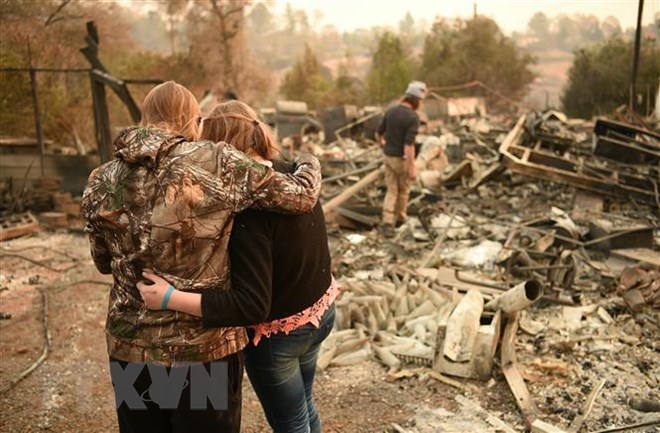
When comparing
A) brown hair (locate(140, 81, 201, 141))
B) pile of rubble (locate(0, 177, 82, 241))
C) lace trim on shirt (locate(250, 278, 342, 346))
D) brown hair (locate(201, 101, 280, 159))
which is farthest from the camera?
pile of rubble (locate(0, 177, 82, 241))

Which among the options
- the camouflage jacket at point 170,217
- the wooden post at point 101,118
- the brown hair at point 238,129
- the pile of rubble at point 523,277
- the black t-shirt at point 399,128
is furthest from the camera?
the wooden post at point 101,118

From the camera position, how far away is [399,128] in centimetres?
810

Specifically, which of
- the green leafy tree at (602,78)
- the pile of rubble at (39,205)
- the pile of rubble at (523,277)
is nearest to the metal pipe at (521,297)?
the pile of rubble at (523,277)

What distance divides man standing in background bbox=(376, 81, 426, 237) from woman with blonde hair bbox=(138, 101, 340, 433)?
5.95 meters

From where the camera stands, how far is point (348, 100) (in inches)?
1207

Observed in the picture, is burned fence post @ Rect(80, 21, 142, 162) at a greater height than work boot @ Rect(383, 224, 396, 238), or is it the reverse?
burned fence post @ Rect(80, 21, 142, 162)

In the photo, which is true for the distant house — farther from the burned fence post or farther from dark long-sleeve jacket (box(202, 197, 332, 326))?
dark long-sleeve jacket (box(202, 197, 332, 326))

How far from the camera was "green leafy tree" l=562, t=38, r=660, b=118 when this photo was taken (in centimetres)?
2303

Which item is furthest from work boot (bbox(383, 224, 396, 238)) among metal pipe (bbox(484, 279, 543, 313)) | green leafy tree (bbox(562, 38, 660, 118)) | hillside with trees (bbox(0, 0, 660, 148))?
green leafy tree (bbox(562, 38, 660, 118))

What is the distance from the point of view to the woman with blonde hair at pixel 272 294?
6.20ft

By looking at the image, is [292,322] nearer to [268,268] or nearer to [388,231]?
[268,268]

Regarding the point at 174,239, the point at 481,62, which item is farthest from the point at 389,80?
the point at 174,239

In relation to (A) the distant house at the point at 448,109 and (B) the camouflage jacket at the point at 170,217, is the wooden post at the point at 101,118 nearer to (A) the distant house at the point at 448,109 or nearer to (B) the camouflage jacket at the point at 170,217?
(B) the camouflage jacket at the point at 170,217

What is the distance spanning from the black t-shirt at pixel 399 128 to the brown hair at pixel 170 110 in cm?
630
